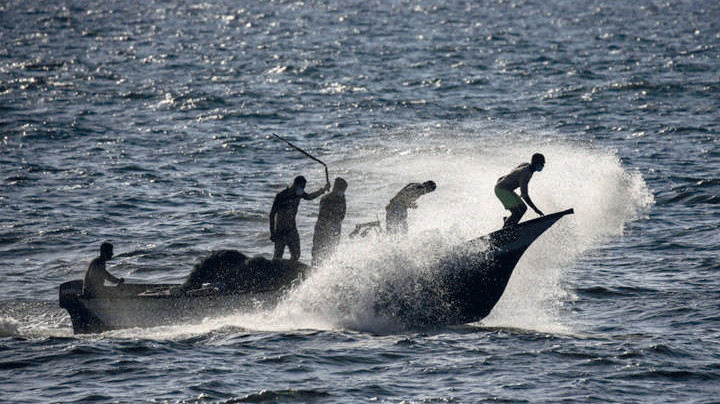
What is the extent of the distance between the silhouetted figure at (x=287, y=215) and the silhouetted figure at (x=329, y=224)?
0.89ft

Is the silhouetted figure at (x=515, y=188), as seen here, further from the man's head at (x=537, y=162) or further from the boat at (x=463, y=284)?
the boat at (x=463, y=284)

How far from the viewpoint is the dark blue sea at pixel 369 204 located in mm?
19891

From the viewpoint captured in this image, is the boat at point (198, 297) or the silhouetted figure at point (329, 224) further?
the silhouetted figure at point (329, 224)

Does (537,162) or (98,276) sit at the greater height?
(537,162)

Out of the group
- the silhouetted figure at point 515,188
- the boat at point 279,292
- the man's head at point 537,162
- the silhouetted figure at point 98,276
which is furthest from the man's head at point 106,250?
the man's head at point 537,162

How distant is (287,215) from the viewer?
910 inches

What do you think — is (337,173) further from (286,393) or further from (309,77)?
(309,77)

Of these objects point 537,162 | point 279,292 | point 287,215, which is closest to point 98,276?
point 279,292

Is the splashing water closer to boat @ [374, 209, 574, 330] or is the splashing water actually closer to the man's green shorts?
Result: boat @ [374, 209, 574, 330]

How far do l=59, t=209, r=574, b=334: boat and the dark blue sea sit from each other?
262 mm

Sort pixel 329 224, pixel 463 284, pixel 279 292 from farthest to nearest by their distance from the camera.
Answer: pixel 329 224, pixel 279 292, pixel 463 284

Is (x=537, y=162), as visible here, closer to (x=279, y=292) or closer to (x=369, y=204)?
(x=279, y=292)

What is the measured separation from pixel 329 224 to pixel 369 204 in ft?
37.0

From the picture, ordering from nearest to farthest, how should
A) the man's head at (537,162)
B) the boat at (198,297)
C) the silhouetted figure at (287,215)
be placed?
1. the man's head at (537,162)
2. the boat at (198,297)
3. the silhouetted figure at (287,215)
